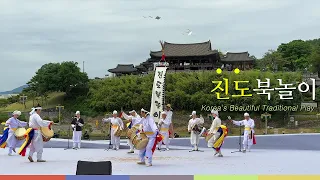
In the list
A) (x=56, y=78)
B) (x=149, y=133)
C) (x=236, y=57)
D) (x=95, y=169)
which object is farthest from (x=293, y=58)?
(x=95, y=169)

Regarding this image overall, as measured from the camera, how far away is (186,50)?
46.8 meters

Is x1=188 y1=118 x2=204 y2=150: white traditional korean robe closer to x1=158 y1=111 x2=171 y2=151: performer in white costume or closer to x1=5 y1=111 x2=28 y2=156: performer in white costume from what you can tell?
x1=158 y1=111 x2=171 y2=151: performer in white costume

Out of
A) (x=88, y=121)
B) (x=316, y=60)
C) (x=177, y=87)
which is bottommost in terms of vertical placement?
(x=88, y=121)

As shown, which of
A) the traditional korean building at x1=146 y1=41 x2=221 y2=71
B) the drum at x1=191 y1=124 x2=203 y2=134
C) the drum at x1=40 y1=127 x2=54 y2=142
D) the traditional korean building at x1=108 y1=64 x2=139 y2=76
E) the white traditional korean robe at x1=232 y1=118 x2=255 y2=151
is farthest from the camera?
the traditional korean building at x1=108 y1=64 x2=139 y2=76

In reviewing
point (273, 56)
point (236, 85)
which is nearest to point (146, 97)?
point (236, 85)

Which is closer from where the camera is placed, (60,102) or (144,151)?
(144,151)

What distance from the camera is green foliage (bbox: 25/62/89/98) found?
143ft

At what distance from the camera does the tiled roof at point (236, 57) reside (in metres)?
48.4

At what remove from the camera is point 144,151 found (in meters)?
9.84

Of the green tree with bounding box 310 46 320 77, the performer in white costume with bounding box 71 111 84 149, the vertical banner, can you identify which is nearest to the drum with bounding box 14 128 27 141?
the performer in white costume with bounding box 71 111 84 149

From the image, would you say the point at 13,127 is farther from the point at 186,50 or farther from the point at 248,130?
the point at 186,50

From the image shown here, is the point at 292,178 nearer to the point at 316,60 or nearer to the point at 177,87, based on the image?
the point at 177,87

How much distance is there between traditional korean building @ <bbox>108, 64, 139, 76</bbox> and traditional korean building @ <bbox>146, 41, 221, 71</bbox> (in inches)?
183

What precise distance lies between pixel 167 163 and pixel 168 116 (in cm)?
379
